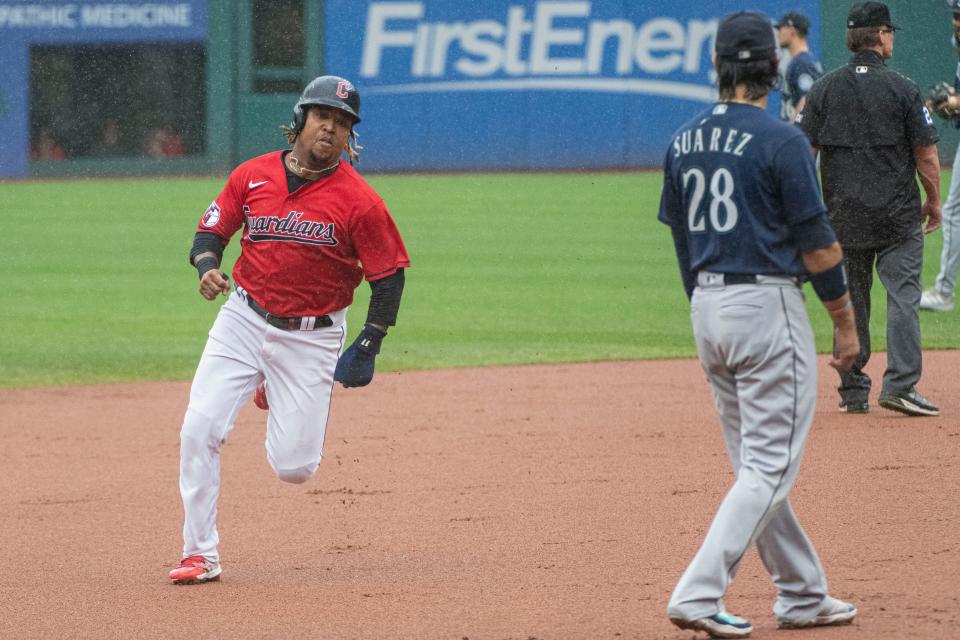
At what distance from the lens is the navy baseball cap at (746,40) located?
3.93 m

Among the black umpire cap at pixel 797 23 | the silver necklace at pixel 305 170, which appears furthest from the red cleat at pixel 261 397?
the black umpire cap at pixel 797 23

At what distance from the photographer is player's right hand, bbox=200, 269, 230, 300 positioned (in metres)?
5.05

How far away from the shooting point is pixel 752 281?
394cm

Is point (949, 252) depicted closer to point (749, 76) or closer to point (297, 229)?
point (297, 229)

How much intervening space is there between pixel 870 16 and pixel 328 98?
11.6 feet

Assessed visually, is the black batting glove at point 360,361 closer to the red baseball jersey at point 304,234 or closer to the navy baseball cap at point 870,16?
the red baseball jersey at point 304,234

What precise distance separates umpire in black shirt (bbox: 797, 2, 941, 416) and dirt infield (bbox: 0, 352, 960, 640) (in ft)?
1.90

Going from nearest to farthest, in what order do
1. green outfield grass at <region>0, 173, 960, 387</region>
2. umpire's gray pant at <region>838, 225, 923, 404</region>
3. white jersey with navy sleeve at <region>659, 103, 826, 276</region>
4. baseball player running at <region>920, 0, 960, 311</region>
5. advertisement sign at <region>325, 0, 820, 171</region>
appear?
white jersey with navy sleeve at <region>659, 103, 826, 276</region>
umpire's gray pant at <region>838, 225, 923, 404</region>
baseball player running at <region>920, 0, 960, 311</region>
green outfield grass at <region>0, 173, 960, 387</region>
advertisement sign at <region>325, 0, 820, 171</region>

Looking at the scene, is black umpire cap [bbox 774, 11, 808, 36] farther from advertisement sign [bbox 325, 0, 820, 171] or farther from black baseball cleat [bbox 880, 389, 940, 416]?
advertisement sign [bbox 325, 0, 820, 171]

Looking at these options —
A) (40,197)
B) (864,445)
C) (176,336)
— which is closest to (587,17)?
(40,197)

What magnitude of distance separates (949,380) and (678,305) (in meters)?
4.62

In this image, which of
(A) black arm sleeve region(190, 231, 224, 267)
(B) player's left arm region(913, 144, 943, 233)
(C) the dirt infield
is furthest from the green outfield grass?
(A) black arm sleeve region(190, 231, 224, 267)

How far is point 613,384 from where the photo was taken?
31.6 ft

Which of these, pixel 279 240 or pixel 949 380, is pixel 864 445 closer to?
pixel 949 380
